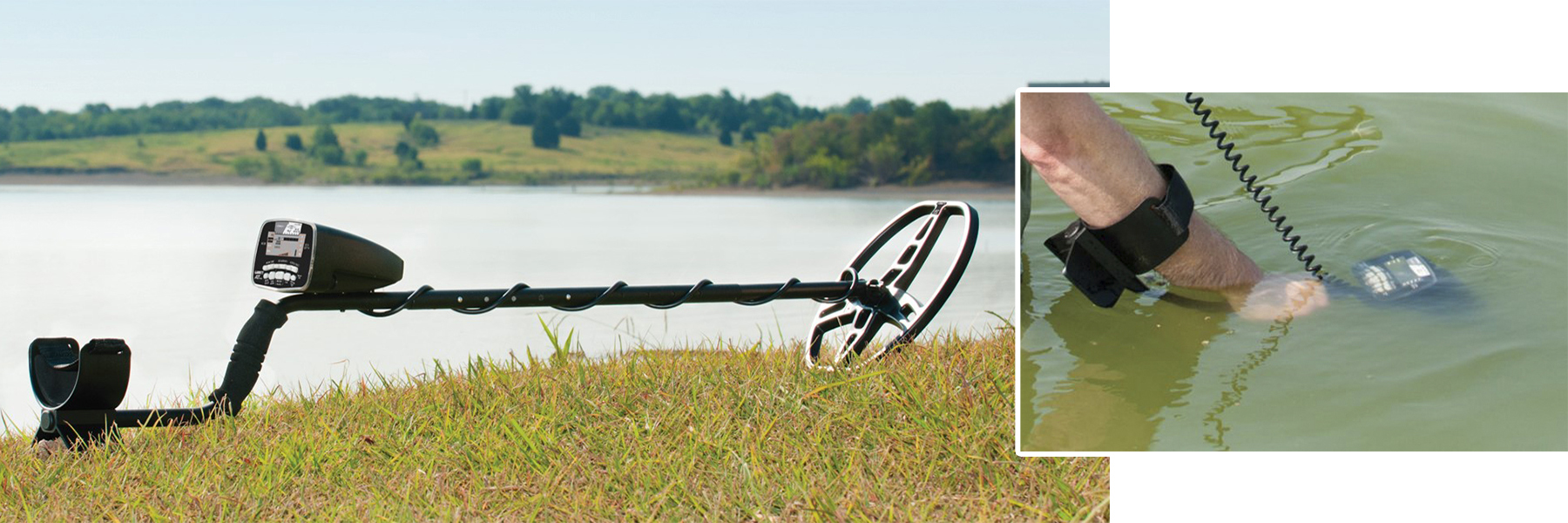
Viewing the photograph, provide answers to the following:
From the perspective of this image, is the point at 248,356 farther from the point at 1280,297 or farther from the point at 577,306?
the point at 1280,297

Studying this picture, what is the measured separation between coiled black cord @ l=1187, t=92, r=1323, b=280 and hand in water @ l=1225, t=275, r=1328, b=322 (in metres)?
0.03

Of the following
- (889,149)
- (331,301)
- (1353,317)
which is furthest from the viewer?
(889,149)

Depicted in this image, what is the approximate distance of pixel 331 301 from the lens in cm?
230

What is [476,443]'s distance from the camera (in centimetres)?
220

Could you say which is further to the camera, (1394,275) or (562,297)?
(562,297)

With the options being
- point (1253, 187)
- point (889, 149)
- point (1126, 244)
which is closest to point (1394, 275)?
point (1253, 187)

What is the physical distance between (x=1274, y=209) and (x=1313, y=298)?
201 millimetres

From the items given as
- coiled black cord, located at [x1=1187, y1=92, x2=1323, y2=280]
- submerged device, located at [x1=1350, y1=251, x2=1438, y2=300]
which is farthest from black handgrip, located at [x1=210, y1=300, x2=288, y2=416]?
submerged device, located at [x1=1350, y1=251, x2=1438, y2=300]

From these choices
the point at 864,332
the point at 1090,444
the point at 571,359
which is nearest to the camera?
the point at 1090,444

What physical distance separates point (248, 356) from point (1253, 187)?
195 centimetres

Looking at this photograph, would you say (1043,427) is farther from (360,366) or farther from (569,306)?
(360,366)

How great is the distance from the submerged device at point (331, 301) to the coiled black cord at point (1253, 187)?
2.79ft

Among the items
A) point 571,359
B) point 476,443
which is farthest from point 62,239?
point 476,443

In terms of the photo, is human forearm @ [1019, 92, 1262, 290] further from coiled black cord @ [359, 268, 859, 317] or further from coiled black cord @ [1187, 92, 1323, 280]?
coiled black cord @ [359, 268, 859, 317]
